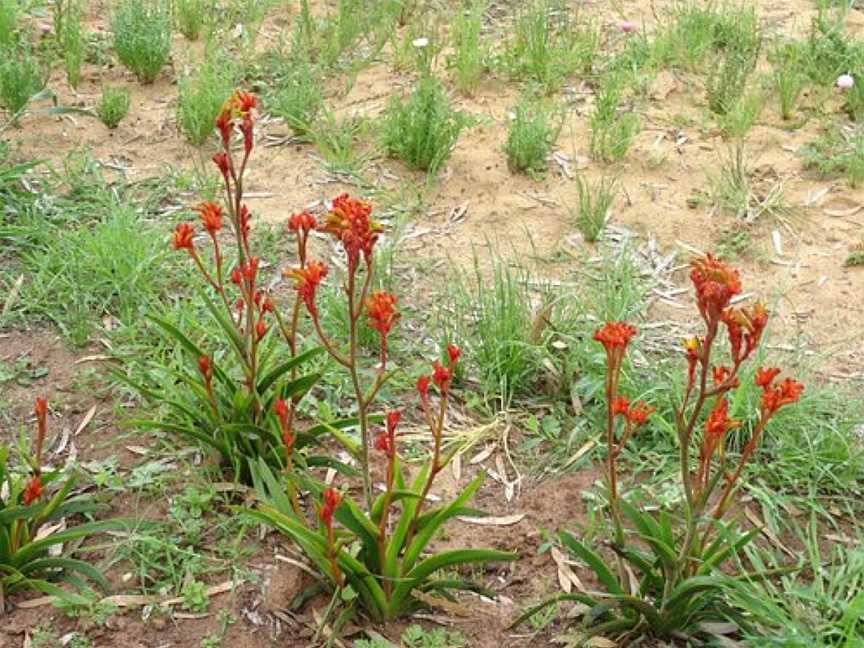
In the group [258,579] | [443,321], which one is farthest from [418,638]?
[443,321]

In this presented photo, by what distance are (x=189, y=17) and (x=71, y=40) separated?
61cm

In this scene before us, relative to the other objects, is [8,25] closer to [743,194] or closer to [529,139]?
[529,139]

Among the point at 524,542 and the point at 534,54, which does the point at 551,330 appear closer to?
the point at 524,542

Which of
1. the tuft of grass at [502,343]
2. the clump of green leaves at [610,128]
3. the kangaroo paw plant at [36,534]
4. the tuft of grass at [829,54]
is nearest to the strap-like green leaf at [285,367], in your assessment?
the kangaroo paw plant at [36,534]

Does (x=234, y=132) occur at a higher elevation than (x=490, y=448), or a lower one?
higher

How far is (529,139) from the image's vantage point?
15.2 feet

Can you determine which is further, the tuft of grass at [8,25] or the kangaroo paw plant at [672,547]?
the tuft of grass at [8,25]

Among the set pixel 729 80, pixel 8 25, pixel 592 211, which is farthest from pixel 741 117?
pixel 8 25

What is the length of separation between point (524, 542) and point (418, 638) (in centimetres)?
47

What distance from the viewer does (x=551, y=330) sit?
3.69 metres

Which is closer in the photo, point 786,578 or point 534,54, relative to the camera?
point 786,578

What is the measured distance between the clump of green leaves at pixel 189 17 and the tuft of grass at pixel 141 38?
271 mm

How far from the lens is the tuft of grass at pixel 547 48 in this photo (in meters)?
5.30

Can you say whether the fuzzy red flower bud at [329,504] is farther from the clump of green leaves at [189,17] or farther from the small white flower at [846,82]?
the clump of green leaves at [189,17]
